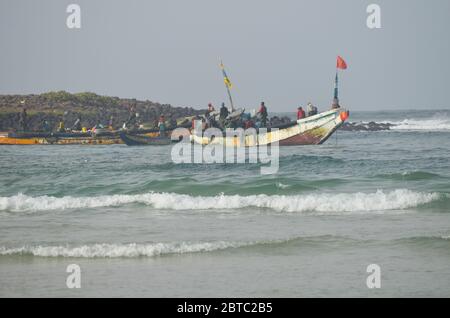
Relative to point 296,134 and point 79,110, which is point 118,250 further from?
point 79,110

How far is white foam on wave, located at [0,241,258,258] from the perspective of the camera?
1343 cm

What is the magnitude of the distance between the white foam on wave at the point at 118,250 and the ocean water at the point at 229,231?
21 millimetres

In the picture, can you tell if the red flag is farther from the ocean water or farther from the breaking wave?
the breaking wave

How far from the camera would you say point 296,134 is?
39531 mm

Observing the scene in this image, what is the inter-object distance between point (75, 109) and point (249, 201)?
175 ft

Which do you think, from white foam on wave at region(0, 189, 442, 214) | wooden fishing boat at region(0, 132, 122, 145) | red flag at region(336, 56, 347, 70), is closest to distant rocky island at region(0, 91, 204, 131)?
wooden fishing boat at region(0, 132, 122, 145)

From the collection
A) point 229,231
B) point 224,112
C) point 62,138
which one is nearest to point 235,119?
point 224,112

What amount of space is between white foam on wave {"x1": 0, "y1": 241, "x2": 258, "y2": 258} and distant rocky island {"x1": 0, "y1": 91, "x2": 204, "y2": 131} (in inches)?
1873

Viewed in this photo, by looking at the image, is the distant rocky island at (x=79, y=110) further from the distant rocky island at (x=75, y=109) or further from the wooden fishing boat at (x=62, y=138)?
the wooden fishing boat at (x=62, y=138)

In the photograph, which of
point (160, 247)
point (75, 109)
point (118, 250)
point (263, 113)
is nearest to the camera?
point (118, 250)

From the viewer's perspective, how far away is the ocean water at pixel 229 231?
1150 centimetres

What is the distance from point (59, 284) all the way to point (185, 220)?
226 inches

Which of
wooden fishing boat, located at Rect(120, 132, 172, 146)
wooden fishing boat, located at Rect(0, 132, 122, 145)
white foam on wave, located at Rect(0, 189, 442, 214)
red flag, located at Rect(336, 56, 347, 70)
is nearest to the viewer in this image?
white foam on wave, located at Rect(0, 189, 442, 214)

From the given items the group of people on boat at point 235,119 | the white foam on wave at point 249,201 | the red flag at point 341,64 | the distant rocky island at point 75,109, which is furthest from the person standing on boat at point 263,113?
the distant rocky island at point 75,109
